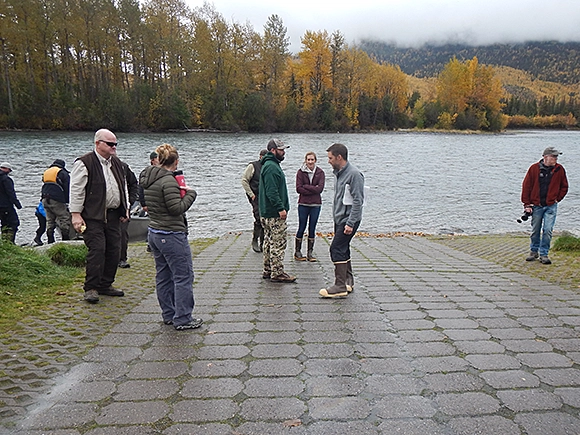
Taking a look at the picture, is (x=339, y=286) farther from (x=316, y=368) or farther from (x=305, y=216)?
(x=305, y=216)

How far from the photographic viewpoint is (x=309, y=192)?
8.14 meters

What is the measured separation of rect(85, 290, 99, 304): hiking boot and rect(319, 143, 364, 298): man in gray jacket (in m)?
2.78

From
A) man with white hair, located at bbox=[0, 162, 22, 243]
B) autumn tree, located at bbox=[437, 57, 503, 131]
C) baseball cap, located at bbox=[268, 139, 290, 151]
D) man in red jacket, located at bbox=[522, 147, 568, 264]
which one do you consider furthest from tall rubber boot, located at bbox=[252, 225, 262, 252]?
autumn tree, located at bbox=[437, 57, 503, 131]

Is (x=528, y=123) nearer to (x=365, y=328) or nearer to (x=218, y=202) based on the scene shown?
(x=218, y=202)

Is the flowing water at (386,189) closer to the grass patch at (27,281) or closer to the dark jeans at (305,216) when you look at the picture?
the dark jeans at (305,216)

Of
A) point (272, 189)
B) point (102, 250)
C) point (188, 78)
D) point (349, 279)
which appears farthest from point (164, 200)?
point (188, 78)

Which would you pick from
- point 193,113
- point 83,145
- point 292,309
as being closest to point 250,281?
point 292,309

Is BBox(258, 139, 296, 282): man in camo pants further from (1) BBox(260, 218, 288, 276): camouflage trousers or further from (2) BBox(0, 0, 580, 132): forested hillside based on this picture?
(2) BBox(0, 0, 580, 132): forested hillside

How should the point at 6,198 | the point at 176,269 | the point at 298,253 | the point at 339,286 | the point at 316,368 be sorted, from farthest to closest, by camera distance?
1. the point at 6,198
2. the point at 298,253
3. the point at 339,286
4. the point at 176,269
5. the point at 316,368

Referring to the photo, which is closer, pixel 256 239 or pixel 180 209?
pixel 180 209

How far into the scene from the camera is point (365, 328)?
4.54 meters

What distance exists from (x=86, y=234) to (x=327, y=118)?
80957mm

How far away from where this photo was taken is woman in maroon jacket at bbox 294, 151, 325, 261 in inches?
319

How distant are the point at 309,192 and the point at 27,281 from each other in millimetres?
4753
